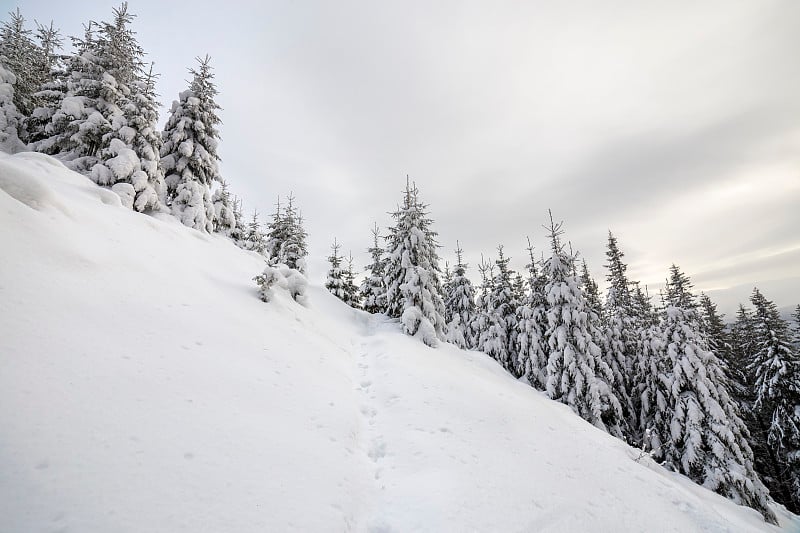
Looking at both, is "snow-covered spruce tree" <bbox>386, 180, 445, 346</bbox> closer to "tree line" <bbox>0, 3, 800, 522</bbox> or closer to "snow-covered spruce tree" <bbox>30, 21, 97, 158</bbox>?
"tree line" <bbox>0, 3, 800, 522</bbox>

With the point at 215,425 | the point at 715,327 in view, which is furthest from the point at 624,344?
the point at 215,425

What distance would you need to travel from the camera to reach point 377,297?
26.4m

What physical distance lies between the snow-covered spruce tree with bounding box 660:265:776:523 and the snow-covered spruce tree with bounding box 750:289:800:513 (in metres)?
5.01

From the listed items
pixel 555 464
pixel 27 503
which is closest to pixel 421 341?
pixel 555 464

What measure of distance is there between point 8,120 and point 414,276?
74.6ft

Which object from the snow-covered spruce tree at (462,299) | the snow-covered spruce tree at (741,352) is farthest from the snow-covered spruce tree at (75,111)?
the snow-covered spruce tree at (741,352)

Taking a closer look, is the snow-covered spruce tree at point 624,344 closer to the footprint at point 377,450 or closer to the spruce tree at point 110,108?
the footprint at point 377,450

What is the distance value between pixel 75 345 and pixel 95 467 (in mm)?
2399

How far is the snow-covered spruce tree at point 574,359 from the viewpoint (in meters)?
18.2

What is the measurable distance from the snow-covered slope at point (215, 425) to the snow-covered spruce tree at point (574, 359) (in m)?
7.81

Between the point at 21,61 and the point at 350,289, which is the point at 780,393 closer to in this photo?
the point at 350,289

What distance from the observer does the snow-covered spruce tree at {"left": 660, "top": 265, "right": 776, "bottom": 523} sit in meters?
16.4

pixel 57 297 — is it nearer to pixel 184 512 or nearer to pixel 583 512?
pixel 184 512

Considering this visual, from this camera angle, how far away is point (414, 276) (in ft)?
61.5
